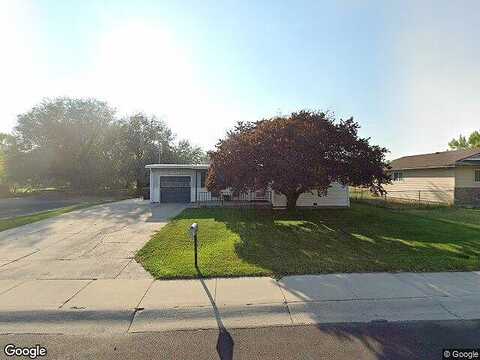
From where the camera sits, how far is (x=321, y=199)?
61.2 feet

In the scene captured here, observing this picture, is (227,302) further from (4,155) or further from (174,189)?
(4,155)

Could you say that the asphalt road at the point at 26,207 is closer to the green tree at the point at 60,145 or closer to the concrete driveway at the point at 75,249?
the concrete driveway at the point at 75,249

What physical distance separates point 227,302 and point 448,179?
22.0 m

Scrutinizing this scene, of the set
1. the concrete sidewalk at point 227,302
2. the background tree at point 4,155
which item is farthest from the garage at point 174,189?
the background tree at point 4,155

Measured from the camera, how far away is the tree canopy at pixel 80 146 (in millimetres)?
32281

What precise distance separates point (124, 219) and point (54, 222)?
284cm

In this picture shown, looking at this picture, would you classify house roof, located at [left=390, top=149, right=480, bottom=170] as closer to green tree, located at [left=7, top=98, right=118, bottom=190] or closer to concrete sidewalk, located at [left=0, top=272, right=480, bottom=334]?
concrete sidewalk, located at [left=0, top=272, right=480, bottom=334]

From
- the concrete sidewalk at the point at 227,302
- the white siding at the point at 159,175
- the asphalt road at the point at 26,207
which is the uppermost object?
the white siding at the point at 159,175

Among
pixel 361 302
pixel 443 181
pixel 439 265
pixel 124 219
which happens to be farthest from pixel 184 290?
pixel 443 181

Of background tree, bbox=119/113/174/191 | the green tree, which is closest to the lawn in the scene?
background tree, bbox=119/113/174/191

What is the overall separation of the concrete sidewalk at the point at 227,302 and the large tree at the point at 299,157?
5411 millimetres

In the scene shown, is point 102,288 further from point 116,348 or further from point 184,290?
point 116,348

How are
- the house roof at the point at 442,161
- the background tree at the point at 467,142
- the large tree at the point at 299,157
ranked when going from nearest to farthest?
the large tree at the point at 299,157 → the house roof at the point at 442,161 → the background tree at the point at 467,142

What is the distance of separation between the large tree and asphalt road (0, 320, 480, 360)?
684 cm
